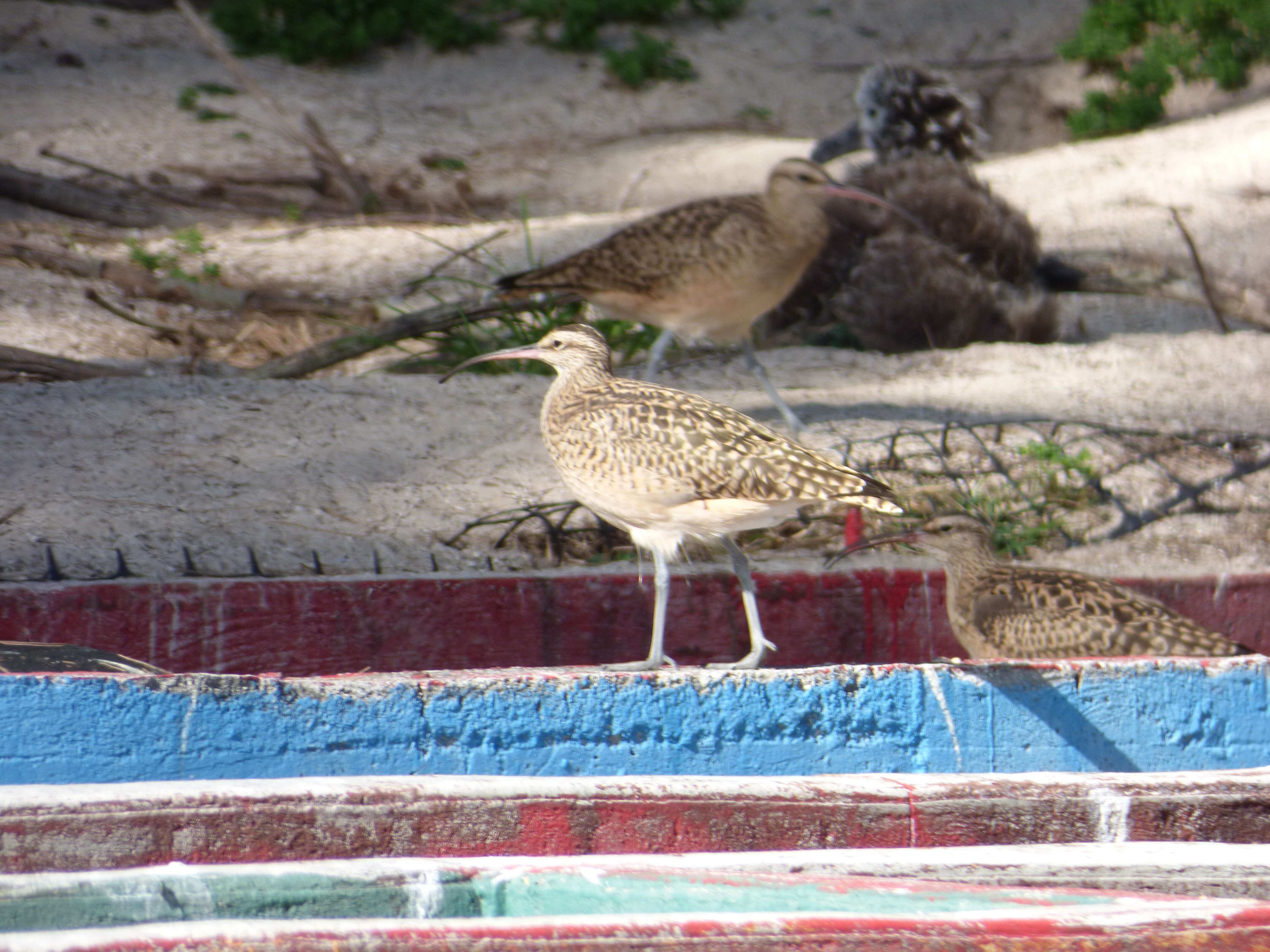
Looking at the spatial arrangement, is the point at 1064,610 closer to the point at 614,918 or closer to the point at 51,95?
the point at 614,918

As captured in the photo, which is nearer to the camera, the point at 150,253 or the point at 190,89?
the point at 150,253

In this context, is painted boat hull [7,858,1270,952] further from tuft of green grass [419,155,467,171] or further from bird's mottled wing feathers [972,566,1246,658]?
tuft of green grass [419,155,467,171]

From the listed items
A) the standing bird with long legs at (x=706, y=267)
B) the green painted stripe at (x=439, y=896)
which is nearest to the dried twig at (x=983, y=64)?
the standing bird with long legs at (x=706, y=267)

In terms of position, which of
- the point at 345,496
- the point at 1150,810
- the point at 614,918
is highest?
the point at 614,918

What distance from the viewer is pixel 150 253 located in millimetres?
8719

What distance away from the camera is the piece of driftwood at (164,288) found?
7.75 m

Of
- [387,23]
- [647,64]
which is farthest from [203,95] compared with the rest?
[647,64]

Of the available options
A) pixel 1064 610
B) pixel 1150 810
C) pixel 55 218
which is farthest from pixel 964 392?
pixel 55 218

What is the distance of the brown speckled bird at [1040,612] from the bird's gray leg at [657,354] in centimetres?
183

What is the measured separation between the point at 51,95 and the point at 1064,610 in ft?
35.5

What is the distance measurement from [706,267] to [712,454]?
100 inches

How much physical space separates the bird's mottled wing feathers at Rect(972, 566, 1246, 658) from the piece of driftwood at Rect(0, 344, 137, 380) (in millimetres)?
4162

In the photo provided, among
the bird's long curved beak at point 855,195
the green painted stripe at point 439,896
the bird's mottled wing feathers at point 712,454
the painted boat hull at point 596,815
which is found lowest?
the painted boat hull at point 596,815

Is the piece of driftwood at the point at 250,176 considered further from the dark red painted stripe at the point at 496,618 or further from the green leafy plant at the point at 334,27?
the dark red painted stripe at the point at 496,618
